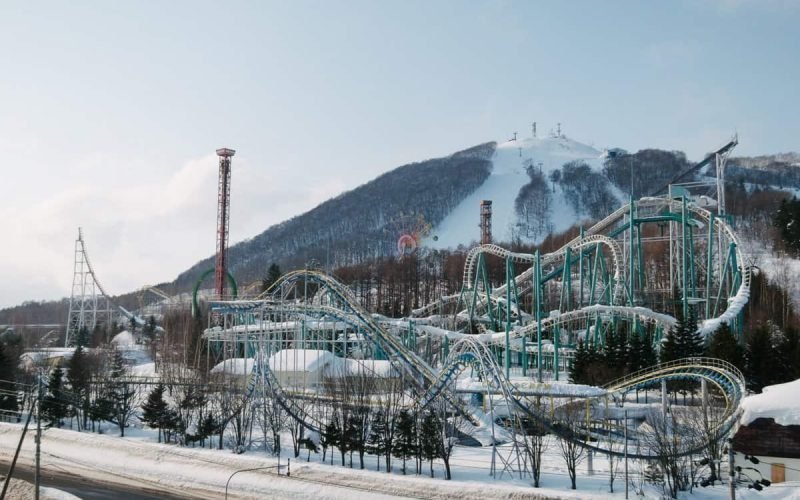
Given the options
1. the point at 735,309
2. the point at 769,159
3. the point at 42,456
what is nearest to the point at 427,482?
the point at 42,456

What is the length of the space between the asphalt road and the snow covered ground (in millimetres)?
555

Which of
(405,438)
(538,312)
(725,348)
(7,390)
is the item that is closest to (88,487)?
(405,438)

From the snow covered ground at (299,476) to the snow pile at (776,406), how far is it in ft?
6.72

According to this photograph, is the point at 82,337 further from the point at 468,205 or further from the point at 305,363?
the point at 468,205

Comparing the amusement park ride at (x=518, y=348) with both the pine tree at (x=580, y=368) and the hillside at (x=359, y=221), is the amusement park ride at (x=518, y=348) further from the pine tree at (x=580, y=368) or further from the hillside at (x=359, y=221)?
the hillside at (x=359, y=221)

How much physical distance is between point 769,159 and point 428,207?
81801 mm

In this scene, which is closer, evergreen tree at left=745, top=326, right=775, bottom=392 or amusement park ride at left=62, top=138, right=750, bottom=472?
amusement park ride at left=62, top=138, right=750, bottom=472

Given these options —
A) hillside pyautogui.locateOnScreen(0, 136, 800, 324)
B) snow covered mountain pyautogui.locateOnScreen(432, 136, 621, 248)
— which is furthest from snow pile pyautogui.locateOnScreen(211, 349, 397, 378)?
snow covered mountain pyautogui.locateOnScreen(432, 136, 621, 248)

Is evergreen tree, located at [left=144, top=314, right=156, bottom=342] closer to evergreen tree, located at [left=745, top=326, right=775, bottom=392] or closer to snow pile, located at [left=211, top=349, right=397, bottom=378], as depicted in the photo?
snow pile, located at [left=211, top=349, right=397, bottom=378]

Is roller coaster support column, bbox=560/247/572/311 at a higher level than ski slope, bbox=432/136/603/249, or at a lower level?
lower

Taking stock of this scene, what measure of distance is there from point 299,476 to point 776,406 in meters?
14.8

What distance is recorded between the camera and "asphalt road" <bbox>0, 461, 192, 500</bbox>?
2553cm

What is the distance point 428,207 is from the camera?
170625 mm

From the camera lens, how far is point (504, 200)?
164 meters
